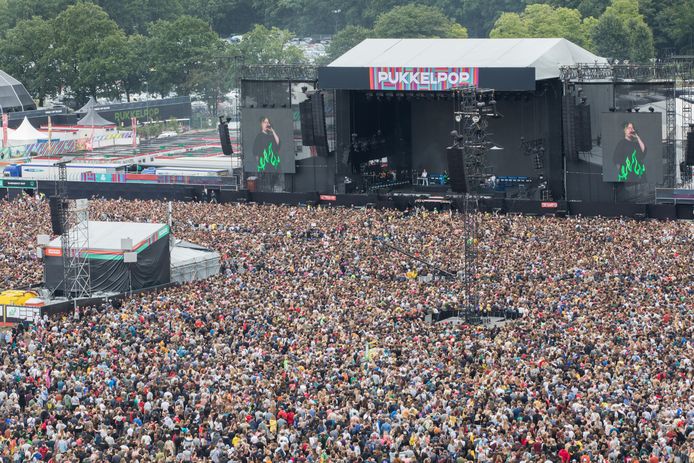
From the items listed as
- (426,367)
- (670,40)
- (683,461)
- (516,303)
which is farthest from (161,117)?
(683,461)

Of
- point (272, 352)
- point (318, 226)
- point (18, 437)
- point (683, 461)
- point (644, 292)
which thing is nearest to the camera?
point (683, 461)

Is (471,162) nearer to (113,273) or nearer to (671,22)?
(113,273)

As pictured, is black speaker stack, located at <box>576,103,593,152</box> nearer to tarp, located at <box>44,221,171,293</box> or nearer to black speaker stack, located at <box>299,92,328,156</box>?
black speaker stack, located at <box>299,92,328,156</box>

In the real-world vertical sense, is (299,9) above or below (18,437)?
above

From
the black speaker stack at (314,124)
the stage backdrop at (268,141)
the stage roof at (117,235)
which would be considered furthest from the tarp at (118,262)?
the stage backdrop at (268,141)

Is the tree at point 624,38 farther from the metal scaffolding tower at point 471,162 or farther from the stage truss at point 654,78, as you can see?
the metal scaffolding tower at point 471,162

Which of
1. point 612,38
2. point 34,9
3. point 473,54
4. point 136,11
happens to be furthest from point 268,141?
point 136,11

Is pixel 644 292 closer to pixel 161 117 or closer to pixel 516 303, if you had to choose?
pixel 516 303
